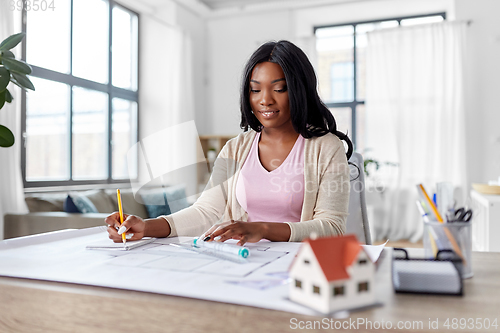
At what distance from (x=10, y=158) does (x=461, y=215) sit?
120 inches

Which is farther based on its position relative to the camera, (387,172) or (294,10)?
(294,10)

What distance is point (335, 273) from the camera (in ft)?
1.40

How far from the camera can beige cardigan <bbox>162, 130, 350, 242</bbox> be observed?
3.59 ft

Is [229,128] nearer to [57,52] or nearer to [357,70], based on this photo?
[357,70]

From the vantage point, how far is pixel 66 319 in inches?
21.5

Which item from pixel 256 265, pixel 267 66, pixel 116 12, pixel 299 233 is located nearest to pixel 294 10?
pixel 116 12

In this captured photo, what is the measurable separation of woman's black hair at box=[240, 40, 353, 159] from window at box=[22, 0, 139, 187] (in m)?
2.67

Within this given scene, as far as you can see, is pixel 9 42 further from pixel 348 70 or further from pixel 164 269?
pixel 348 70

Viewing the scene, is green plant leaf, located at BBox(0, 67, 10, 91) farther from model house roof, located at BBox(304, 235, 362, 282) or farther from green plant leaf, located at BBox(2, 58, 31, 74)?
model house roof, located at BBox(304, 235, 362, 282)

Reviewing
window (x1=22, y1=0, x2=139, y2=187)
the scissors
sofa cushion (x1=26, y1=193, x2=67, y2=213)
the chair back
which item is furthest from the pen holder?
window (x1=22, y1=0, x2=139, y2=187)

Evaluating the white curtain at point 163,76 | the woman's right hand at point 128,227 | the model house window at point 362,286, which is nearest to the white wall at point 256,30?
the white curtain at point 163,76

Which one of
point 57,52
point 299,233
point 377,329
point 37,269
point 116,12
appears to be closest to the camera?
point 377,329

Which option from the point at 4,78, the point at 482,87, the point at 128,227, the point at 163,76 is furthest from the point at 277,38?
the point at 128,227

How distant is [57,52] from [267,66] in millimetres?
3052
